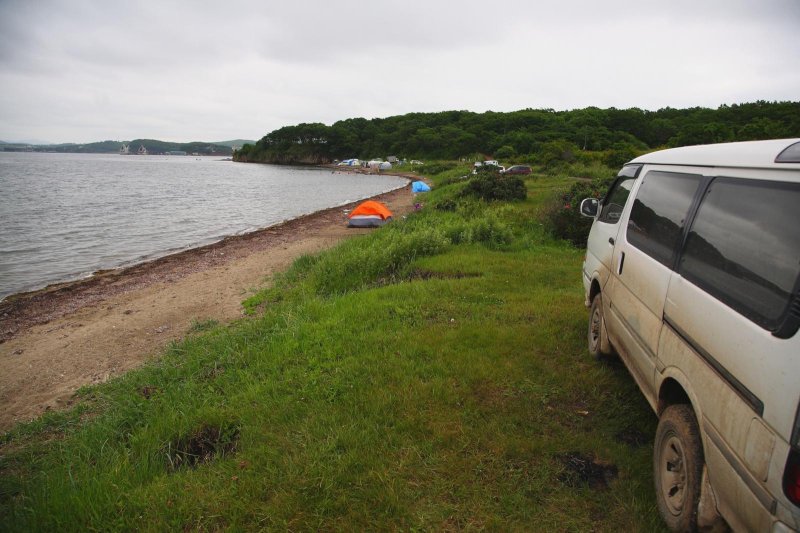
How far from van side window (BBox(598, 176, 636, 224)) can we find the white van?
75 cm

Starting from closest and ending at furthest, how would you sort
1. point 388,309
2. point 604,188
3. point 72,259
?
point 388,309
point 604,188
point 72,259

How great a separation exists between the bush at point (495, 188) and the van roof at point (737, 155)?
16.1 m

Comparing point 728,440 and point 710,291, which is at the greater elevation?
point 710,291

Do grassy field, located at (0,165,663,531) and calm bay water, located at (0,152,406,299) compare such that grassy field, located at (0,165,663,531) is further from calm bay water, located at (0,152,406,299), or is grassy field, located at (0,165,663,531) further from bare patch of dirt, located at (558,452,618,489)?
calm bay water, located at (0,152,406,299)

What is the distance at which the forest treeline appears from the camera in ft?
170

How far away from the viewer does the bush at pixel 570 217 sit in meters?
11.7

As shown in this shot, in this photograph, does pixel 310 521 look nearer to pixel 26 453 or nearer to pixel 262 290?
pixel 26 453

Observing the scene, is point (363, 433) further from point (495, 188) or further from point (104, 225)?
Answer: point (104, 225)

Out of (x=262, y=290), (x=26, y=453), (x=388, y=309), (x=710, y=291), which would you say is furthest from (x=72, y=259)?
(x=710, y=291)

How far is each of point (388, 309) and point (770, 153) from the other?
16.5 ft

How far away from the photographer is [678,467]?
2859 millimetres

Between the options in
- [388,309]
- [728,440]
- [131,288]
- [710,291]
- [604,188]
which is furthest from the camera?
[604,188]

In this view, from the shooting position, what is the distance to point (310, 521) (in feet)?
9.88

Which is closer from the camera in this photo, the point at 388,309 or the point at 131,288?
the point at 388,309
